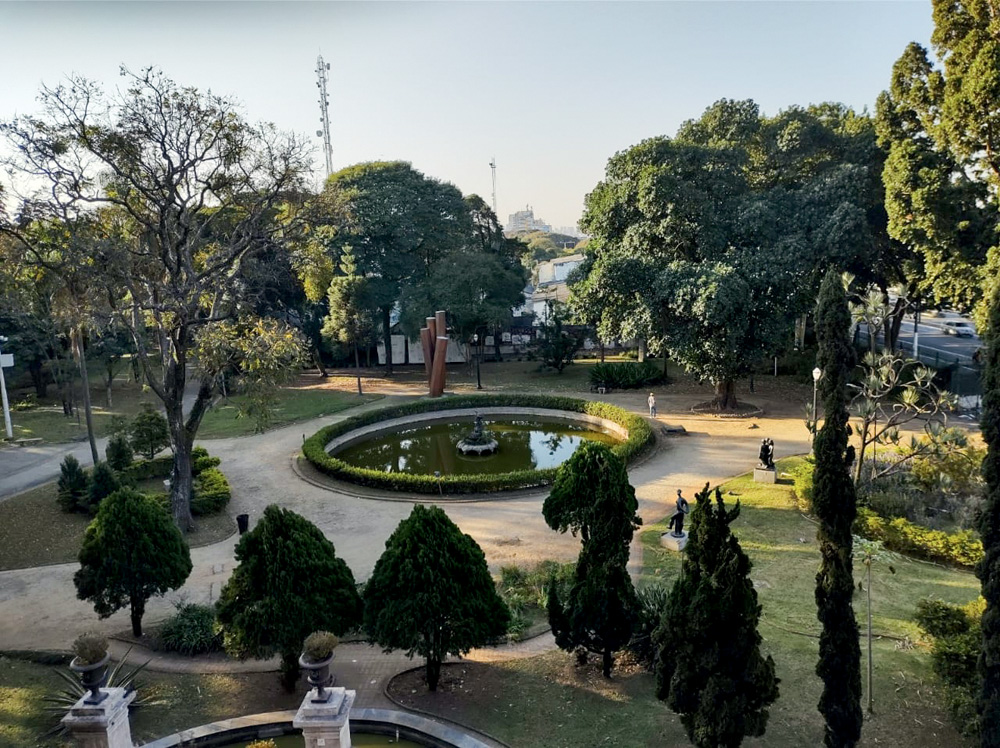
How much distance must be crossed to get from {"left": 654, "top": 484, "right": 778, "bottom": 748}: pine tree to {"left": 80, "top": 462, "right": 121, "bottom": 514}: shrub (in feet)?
55.6

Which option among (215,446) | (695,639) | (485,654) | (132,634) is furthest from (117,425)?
(695,639)

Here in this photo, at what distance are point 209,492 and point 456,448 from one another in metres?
9.20

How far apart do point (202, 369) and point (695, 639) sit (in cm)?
1438

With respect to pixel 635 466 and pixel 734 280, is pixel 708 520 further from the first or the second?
pixel 734 280

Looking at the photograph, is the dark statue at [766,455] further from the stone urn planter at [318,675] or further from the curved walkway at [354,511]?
→ the stone urn planter at [318,675]

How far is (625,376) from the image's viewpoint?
108 feet

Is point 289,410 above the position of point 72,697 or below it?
above

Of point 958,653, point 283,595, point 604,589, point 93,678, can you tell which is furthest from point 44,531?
point 958,653

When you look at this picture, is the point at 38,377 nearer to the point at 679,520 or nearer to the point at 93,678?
the point at 93,678

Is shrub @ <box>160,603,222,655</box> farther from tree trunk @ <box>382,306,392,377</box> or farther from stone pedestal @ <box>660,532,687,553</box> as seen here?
tree trunk @ <box>382,306,392,377</box>

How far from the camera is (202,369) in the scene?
1772 cm

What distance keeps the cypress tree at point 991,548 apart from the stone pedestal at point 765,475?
36.1 ft

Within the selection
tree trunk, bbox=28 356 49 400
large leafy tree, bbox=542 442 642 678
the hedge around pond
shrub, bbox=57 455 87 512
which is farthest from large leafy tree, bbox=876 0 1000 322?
tree trunk, bbox=28 356 49 400

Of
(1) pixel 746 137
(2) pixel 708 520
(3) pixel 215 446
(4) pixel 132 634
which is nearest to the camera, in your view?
(2) pixel 708 520
